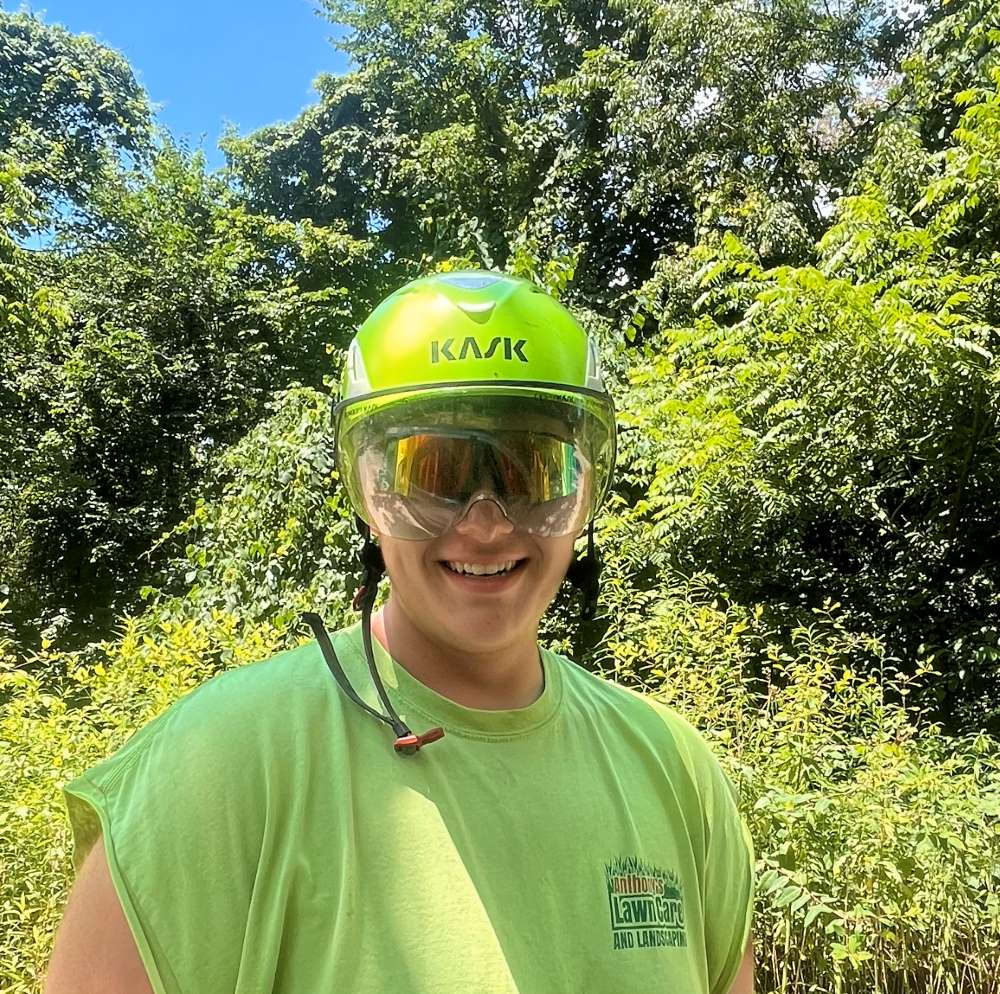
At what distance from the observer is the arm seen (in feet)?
3.54

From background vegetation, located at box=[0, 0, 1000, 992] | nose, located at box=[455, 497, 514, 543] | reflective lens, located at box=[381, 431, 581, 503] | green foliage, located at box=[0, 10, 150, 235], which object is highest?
green foliage, located at box=[0, 10, 150, 235]

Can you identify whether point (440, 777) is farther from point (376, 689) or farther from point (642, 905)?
point (642, 905)

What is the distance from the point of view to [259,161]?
519 inches

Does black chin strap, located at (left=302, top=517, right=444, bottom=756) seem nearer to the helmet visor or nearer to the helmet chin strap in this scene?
the helmet chin strap

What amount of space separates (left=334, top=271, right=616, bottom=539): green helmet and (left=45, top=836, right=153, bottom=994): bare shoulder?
46 cm

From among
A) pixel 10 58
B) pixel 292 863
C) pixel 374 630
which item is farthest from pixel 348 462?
pixel 10 58

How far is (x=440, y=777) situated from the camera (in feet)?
2.82

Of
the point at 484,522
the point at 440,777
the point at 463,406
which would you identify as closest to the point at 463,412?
the point at 463,406

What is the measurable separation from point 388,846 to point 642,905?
31cm

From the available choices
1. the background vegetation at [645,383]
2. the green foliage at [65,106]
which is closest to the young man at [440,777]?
the background vegetation at [645,383]

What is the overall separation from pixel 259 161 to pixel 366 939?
14147 millimetres

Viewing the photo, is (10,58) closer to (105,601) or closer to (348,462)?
(105,601)

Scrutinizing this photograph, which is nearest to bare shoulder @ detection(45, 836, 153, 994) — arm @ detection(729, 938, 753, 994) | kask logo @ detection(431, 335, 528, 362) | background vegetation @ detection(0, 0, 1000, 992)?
kask logo @ detection(431, 335, 528, 362)

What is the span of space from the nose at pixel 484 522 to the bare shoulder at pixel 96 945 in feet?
1.56
